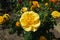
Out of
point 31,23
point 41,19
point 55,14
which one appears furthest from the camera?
point 55,14

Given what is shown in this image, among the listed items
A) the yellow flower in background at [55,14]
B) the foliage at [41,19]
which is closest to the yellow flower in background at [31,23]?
the foliage at [41,19]

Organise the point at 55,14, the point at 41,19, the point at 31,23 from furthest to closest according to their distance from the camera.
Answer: the point at 55,14 → the point at 41,19 → the point at 31,23

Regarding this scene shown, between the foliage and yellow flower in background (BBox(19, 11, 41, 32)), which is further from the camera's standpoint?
the foliage

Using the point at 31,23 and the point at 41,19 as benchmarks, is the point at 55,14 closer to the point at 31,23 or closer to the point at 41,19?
the point at 41,19

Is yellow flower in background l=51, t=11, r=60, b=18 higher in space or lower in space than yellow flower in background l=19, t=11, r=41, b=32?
lower

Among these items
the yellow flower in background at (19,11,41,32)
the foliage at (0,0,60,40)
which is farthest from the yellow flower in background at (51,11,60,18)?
the yellow flower in background at (19,11,41,32)

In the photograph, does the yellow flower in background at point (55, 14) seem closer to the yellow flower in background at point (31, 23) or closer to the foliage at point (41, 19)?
the foliage at point (41, 19)

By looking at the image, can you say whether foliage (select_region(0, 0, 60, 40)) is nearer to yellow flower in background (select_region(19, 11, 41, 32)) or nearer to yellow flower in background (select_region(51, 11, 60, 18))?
yellow flower in background (select_region(51, 11, 60, 18))

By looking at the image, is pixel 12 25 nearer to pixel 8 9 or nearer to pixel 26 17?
pixel 26 17

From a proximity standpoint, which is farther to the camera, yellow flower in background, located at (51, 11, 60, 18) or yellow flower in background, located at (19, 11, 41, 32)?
yellow flower in background, located at (51, 11, 60, 18)

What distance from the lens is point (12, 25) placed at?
3357 millimetres

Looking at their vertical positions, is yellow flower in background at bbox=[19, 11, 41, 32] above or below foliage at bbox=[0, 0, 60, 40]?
above

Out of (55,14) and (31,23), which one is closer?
(31,23)

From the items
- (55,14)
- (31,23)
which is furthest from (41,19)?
(31,23)
